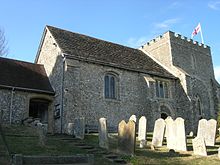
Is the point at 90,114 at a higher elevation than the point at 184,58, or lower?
lower

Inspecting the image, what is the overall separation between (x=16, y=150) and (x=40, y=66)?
14.3 meters

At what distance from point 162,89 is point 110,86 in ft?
17.4


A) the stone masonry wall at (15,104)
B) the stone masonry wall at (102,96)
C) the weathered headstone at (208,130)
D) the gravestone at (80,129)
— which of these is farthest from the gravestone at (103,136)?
the stone masonry wall at (15,104)

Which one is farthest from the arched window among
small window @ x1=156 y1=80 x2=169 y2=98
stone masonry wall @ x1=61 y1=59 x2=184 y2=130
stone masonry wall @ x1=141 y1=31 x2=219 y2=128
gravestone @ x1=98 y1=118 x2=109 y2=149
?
gravestone @ x1=98 y1=118 x2=109 y2=149

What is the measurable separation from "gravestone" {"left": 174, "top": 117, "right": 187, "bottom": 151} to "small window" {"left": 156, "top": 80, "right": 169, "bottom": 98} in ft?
39.7

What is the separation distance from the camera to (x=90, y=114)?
70.1 feet

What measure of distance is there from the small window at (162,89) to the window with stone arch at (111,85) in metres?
4.12

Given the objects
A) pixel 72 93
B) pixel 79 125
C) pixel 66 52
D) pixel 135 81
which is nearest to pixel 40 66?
pixel 66 52

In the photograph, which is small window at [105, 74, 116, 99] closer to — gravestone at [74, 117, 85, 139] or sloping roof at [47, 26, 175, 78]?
sloping roof at [47, 26, 175, 78]

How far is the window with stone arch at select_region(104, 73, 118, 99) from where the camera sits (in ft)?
76.1

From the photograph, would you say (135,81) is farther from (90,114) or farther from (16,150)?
(16,150)

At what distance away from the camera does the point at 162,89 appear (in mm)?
26438

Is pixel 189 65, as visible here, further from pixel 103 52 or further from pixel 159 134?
pixel 159 134

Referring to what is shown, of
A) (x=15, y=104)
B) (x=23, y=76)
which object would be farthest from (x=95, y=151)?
(x=23, y=76)
